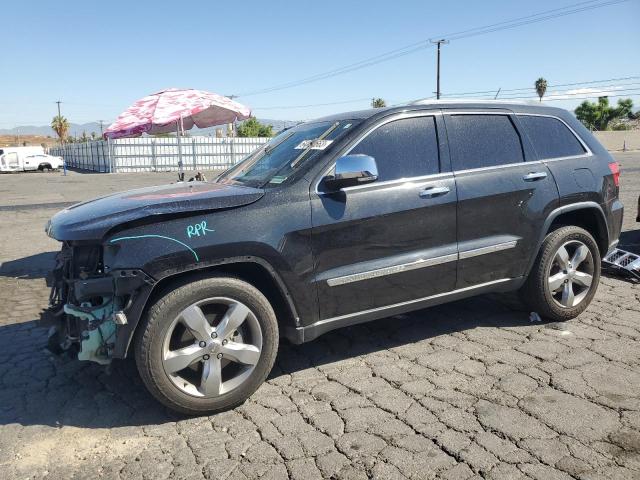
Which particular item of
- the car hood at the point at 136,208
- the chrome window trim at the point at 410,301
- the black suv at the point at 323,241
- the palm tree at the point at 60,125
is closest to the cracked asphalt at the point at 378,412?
the black suv at the point at 323,241

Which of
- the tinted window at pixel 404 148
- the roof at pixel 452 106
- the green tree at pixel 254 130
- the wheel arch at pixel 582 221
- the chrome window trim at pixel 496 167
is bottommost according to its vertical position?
the wheel arch at pixel 582 221

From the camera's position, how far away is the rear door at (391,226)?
3.55 metres

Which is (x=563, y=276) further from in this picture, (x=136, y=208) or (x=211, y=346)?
(x=136, y=208)

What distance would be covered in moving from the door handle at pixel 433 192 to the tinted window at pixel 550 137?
114cm

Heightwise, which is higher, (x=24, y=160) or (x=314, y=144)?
(x=24, y=160)

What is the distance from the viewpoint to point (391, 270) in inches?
147

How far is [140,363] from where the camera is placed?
3109 mm

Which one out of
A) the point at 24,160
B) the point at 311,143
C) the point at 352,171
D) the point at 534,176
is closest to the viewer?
the point at 352,171

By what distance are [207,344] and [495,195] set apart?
2400 millimetres

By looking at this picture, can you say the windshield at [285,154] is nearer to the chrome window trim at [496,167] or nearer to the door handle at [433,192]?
the door handle at [433,192]

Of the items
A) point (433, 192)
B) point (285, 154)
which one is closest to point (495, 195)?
point (433, 192)

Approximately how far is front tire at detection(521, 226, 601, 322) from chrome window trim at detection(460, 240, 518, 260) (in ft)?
1.36

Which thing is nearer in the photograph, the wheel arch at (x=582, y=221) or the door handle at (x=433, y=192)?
the door handle at (x=433, y=192)

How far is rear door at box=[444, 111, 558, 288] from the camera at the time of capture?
13.4 ft
